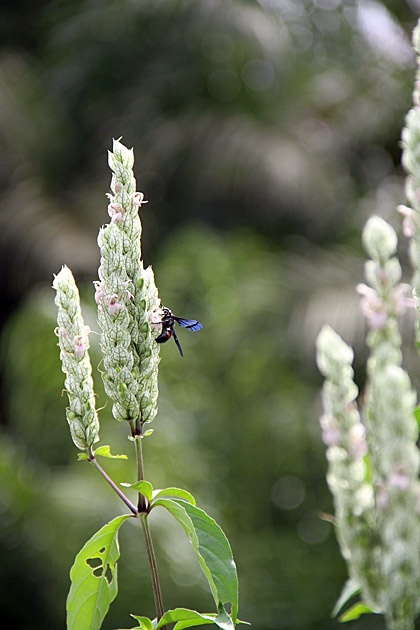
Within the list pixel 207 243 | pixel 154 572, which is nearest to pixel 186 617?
pixel 154 572

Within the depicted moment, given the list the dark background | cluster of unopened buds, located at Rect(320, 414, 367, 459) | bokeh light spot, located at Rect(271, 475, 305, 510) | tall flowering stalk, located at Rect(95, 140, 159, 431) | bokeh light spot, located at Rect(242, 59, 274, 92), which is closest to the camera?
tall flowering stalk, located at Rect(95, 140, 159, 431)

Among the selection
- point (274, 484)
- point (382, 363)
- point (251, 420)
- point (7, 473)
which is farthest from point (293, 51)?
point (382, 363)

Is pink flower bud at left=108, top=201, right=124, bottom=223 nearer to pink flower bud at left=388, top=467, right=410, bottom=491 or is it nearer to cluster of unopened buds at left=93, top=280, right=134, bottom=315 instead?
cluster of unopened buds at left=93, top=280, right=134, bottom=315

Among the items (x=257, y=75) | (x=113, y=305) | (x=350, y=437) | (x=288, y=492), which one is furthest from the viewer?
(x=257, y=75)

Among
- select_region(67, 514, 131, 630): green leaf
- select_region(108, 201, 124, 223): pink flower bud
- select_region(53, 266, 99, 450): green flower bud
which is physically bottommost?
select_region(67, 514, 131, 630): green leaf

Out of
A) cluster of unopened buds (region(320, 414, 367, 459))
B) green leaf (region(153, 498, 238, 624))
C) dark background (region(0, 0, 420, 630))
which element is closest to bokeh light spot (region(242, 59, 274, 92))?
dark background (region(0, 0, 420, 630))

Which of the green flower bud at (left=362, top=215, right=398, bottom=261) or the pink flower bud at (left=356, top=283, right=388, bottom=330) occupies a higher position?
the green flower bud at (left=362, top=215, right=398, bottom=261)

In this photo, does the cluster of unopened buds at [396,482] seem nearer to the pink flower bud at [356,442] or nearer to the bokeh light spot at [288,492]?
the pink flower bud at [356,442]

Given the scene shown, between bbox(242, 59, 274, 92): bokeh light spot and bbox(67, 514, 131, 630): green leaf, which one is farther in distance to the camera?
bbox(242, 59, 274, 92): bokeh light spot

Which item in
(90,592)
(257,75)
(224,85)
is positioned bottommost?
(224,85)

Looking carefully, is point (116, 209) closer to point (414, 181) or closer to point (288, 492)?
point (414, 181)
